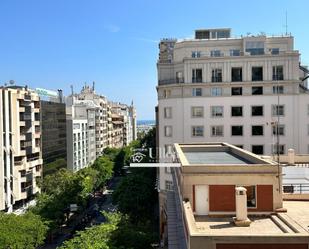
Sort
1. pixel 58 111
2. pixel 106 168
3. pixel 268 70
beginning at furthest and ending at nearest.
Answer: pixel 106 168 < pixel 58 111 < pixel 268 70

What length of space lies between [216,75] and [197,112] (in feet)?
17.8

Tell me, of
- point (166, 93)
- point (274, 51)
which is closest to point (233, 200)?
point (166, 93)

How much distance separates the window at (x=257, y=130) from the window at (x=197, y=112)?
6.88 m

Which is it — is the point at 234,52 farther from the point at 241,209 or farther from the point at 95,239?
the point at 241,209

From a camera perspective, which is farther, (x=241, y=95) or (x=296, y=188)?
(x=241, y=95)

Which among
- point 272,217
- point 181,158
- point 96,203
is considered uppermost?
point 181,158

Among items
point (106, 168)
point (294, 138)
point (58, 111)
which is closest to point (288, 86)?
point (294, 138)

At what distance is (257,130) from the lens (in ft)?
183

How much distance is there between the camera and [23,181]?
75.4 m

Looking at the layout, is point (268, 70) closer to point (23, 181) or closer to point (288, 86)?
point (288, 86)

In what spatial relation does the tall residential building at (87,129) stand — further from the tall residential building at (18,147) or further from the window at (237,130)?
the window at (237,130)

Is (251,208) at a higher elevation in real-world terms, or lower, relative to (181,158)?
lower

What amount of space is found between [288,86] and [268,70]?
3290 mm

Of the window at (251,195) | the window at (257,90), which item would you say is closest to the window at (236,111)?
the window at (257,90)
